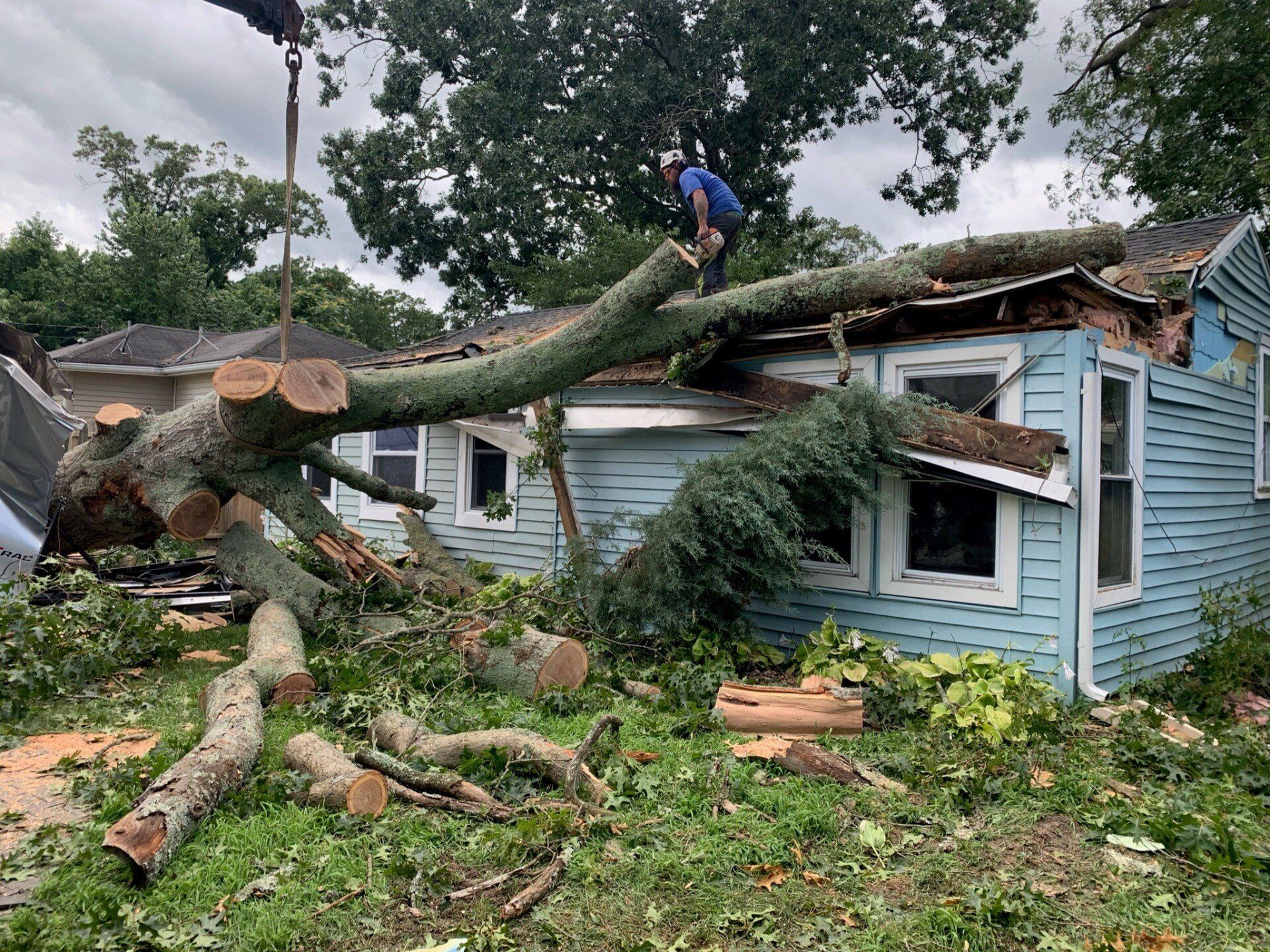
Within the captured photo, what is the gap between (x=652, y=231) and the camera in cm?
1970

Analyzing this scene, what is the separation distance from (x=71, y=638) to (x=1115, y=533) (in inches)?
303

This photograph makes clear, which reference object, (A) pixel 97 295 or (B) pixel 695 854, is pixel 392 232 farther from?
(B) pixel 695 854

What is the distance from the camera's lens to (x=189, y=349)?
19.9 metres

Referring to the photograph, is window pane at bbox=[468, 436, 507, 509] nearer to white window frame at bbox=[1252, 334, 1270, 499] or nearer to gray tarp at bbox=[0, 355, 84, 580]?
gray tarp at bbox=[0, 355, 84, 580]

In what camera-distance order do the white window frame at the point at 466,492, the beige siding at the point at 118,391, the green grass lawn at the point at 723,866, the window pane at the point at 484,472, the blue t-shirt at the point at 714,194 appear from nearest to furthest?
the green grass lawn at the point at 723,866 → the blue t-shirt at the point at 714,194 → the white window frame at the point at 466,492 → the window pane at the point at 484,472 → the beige siding at the point at 118,391

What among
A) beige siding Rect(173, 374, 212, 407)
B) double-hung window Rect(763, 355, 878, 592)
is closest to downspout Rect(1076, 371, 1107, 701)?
double-hung window Rect(763, 355, 878, 592)

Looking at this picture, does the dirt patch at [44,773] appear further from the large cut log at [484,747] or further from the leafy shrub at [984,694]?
the leafy shrub at [984,694]

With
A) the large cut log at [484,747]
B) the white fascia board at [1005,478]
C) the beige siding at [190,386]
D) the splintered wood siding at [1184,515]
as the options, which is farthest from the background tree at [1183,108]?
the beige siding at [190,386]

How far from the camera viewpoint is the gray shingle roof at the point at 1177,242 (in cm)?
713

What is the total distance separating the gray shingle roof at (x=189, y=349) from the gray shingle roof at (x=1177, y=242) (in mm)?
13592

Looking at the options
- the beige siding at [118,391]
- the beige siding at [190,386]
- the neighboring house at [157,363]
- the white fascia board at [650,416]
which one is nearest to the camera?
the white fascia board at [650,416]

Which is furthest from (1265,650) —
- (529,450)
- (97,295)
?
(97,295)

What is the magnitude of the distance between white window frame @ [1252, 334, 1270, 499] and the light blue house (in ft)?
0.14

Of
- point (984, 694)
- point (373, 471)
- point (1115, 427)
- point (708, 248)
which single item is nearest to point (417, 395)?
point (708, 248)
